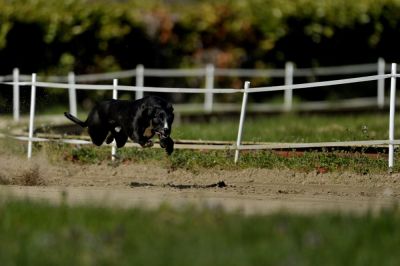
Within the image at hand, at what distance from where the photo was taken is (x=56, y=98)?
21.7 metres

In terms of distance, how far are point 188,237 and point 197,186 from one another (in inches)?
210

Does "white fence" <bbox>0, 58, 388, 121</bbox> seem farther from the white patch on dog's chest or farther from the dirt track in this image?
the white patch on dog's chest

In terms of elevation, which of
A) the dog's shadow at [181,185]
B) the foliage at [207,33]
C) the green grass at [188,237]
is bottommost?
the green grass at [188,237]

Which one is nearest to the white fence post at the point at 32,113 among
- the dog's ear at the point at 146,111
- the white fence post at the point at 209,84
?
the dog's ear at the point at 146,111

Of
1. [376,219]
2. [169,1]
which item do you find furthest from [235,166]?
[169,1]

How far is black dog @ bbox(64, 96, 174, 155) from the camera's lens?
11.4 meters

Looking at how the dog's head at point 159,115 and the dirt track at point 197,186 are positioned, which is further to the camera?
the dog's head at point 159,115

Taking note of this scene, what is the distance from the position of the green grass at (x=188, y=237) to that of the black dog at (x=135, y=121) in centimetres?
356

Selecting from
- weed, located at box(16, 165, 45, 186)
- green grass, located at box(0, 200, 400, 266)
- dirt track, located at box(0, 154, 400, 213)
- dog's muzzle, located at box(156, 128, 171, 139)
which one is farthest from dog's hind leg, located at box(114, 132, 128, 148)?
green grass, located at box(0, 200, 400, 266)

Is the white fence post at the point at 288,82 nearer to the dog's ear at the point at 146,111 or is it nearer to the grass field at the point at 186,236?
the dog's ear at the point at 146,111

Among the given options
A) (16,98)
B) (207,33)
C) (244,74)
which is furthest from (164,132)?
(207,33)

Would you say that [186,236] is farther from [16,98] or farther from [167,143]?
[16,98]

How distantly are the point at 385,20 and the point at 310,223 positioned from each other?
1911 centimetres

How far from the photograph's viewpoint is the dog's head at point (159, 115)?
11.3 metres
